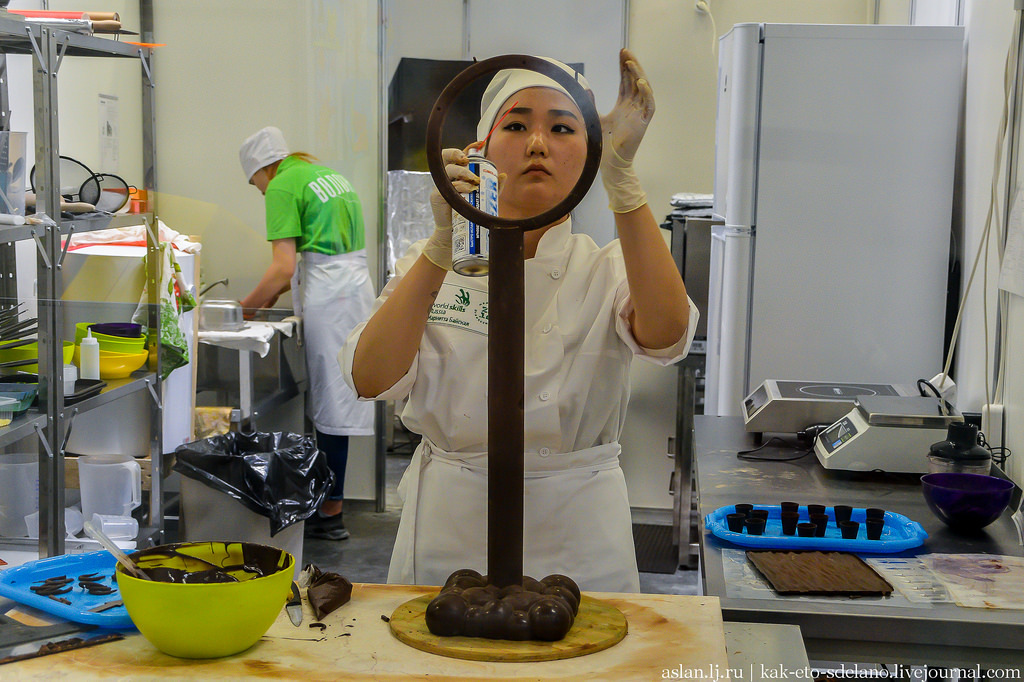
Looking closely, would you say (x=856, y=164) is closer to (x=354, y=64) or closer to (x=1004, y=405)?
(x=1004, y=405)

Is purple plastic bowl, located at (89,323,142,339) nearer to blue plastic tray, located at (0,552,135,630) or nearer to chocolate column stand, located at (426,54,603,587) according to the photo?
blue plastic tray, located at (0,552,135,630)

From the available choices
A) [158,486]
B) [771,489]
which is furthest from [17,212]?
[771,489]

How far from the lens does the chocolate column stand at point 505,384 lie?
3.08ft

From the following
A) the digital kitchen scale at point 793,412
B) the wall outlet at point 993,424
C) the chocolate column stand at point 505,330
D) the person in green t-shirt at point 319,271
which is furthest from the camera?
the person in green t-shirt at point 319,271

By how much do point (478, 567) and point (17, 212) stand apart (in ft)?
5.64

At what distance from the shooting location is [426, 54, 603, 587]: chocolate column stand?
93cm

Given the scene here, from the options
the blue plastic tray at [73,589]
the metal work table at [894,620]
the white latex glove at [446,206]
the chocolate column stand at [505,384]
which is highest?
the white latex glove at [446,206]

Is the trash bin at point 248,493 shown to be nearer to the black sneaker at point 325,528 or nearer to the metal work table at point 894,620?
the black sneaker at point 325,528

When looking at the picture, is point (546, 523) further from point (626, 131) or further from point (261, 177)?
point (261, 177)

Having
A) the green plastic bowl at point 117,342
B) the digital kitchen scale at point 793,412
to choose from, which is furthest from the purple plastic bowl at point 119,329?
the digital kitchen scale at point 793,412

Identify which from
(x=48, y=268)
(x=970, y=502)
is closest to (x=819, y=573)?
(x=970, y=502)

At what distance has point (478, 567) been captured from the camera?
4.90ft

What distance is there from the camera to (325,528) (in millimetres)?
4145

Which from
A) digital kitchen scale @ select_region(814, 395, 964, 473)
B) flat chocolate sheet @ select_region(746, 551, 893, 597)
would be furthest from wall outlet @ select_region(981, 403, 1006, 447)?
flat chocolate sheet @ select_region(746, 551, 893, 597)
